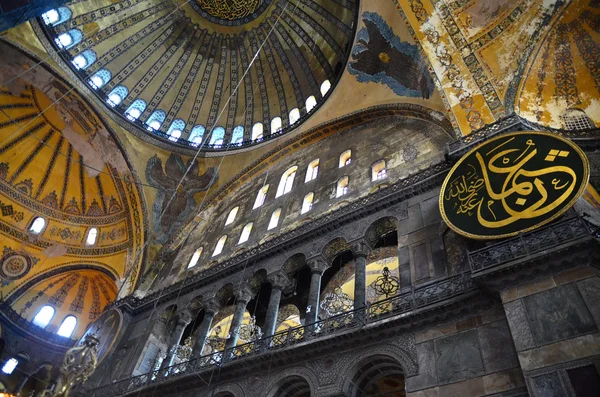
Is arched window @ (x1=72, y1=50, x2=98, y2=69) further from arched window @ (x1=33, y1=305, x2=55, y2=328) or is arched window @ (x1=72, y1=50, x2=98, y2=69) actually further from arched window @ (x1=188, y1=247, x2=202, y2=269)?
arched window @ (x1=33, y1=305, x2=55, y2=328)

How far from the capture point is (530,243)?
546 cm

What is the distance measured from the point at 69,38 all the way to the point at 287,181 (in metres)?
8.42

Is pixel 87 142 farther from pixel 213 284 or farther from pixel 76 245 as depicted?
pixel 213 284

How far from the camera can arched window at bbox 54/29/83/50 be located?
13.0 m

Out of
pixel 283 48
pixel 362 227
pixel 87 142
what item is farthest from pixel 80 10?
pixel 362 227

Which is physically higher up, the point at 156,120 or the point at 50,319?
the point at 156,120

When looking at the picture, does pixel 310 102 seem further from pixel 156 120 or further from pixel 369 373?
pixel 369 373

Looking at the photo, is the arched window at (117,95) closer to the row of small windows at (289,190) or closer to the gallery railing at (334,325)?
the row of small windows at (289,190)

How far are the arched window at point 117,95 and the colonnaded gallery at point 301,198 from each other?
72mm

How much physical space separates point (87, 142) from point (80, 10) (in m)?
4.23

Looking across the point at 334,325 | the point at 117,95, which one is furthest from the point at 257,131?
the point at 334,325

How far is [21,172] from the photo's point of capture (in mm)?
13969

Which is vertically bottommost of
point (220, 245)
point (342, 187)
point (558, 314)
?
point (558, 314)

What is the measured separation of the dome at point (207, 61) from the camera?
45.6 ft
